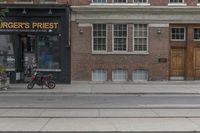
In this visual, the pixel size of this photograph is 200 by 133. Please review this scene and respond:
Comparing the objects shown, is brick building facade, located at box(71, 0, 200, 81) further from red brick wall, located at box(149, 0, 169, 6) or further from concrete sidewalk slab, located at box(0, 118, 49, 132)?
concrete sidewalk slab, located at box(0, 118, 49, 132)

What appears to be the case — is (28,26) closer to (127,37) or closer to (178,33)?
(127,37)

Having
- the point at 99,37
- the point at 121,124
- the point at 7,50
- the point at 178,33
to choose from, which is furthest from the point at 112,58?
the point at 121,124

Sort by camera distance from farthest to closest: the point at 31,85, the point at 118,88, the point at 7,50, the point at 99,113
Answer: the point at 7,50 → the point at 118,88 → the point at 31,85 → the point at 99,113

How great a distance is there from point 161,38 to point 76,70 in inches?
225

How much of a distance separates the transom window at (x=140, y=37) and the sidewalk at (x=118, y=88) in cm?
233

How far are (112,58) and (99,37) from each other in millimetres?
1570

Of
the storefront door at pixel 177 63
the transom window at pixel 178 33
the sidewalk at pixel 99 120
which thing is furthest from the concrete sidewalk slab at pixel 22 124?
the transom window at pixel 178 33

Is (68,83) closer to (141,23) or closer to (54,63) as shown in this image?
(54,63)

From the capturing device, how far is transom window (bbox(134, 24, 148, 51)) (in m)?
31.6

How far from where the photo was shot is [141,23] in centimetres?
3145

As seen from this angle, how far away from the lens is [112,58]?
3142 cm

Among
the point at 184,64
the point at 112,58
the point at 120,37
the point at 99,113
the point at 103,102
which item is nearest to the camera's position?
the point at 99,113

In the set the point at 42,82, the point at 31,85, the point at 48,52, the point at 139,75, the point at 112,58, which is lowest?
the point at 31,85

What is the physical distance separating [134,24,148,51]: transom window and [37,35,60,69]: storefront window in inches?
195
